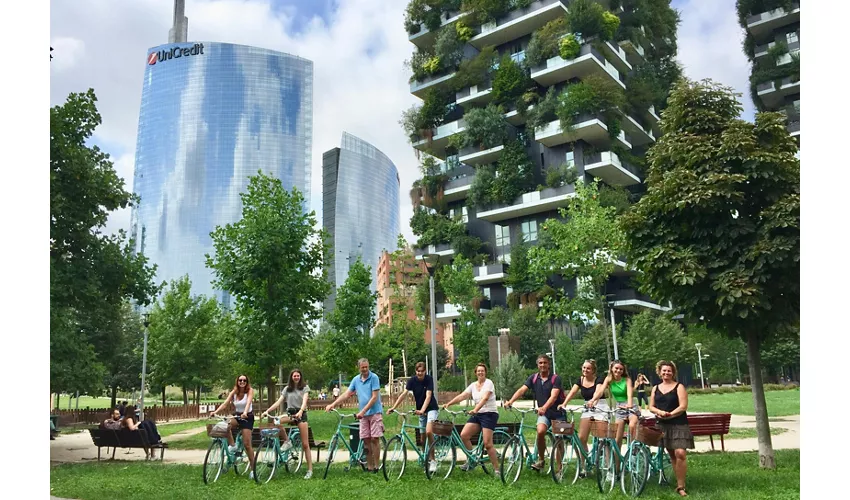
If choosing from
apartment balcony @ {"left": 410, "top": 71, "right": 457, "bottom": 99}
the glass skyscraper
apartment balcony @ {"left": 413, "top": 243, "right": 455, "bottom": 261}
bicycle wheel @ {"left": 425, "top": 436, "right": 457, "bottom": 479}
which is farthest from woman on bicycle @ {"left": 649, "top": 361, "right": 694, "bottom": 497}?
the glass skyscraper

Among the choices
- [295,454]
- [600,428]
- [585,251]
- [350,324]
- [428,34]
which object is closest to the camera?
[600,428]

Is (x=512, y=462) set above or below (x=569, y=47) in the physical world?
below

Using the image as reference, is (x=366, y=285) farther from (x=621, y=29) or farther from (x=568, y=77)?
(x=621, y=29)

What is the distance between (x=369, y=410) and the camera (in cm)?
1009

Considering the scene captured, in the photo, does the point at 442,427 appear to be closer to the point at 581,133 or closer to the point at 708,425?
the point at 708,425

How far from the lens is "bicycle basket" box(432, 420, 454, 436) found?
31.3ft

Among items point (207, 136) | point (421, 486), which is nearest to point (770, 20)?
point (421, 486)

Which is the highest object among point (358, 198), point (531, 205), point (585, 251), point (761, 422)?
point (358, 198)

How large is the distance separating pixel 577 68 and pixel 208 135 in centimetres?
7200

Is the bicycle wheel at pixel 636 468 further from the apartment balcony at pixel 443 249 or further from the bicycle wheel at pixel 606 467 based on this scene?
the apartment balcony at pixel 443 249

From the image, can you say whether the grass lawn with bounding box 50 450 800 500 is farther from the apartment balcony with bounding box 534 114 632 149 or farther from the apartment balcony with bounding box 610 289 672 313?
the apartment balcony with bounding box 534 114 632 149

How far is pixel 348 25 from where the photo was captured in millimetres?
11727

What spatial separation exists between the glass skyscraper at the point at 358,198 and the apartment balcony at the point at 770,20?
78741 mm
